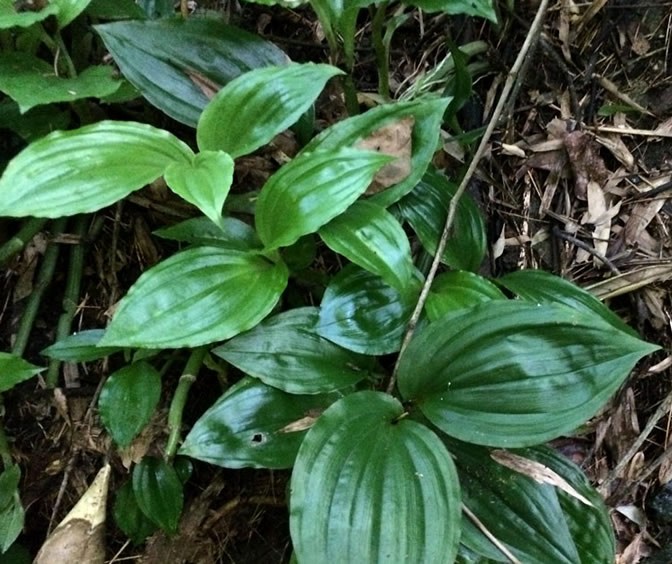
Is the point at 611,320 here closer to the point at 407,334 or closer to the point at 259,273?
the point at 407,334

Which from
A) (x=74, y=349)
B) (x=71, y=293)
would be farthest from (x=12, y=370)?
(x=71, y=293)

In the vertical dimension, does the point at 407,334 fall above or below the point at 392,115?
below

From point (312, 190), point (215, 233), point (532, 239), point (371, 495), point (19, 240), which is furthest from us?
point (532, 239)

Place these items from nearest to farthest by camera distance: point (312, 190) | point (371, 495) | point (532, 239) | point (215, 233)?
point (371, 495)
point (312, 190)
point (215, 233)
point (532, 239)

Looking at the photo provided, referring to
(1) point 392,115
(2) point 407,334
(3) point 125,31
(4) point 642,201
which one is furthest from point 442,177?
(3) point 125,31

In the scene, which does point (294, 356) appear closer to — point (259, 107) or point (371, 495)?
point (371, 495)
